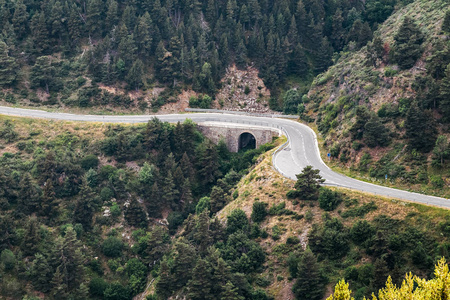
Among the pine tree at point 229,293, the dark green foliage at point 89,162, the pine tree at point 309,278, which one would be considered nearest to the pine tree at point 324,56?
the dark green foliage at point 89,162

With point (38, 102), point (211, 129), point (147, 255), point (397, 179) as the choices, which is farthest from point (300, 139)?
point (38, 102)

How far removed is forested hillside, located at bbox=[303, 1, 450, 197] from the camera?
277ft

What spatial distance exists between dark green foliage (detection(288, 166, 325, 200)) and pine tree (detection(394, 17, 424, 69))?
29544 millimetres

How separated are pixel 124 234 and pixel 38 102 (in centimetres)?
4257

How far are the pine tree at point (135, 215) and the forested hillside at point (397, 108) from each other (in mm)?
37676

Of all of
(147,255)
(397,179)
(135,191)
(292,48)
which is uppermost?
(292,48)

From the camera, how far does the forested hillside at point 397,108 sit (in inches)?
3327

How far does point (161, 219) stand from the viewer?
104312 mm

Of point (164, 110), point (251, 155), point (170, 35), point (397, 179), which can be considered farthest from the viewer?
point (170, 35)

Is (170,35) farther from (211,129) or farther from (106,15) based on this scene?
(211,129)

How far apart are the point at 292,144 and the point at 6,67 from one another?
67.2 meters

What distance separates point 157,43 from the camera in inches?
5295

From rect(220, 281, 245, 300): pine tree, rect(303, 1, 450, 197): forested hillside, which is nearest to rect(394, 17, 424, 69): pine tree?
rect(303, 1, 450, 197): forested hillside

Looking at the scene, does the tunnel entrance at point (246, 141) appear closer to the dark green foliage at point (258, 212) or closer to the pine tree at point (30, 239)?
the dark green foliage at point (258, 212)
